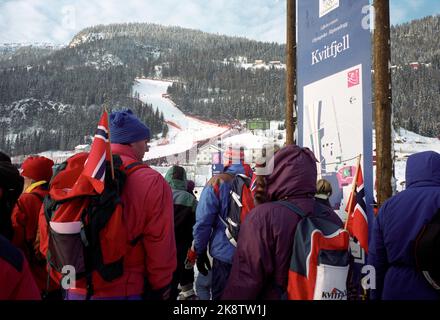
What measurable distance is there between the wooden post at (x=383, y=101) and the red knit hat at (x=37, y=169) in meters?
3.64

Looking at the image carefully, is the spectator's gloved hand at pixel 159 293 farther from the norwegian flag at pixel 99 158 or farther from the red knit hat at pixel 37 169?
the red knit hat at pixel 37 169

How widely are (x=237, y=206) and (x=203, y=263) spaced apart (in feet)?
3.14

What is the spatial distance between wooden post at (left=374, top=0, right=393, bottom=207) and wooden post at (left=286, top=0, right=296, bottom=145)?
8.74ft

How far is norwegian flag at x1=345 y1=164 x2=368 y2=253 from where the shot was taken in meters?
3.70

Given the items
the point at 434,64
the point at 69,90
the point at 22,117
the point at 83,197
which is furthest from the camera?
the point at 69,90

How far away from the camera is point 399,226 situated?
2.15 meters

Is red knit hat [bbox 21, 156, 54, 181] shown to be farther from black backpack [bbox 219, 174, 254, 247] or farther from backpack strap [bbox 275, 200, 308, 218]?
backpack strap [bbox 275, 200, 308, 218]

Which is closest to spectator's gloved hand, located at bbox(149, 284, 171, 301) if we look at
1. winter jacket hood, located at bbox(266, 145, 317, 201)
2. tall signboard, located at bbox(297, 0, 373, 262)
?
winter jacket hood, located at bbox(266, 145, 317, 201)

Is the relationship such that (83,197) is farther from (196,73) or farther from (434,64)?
(196,73)

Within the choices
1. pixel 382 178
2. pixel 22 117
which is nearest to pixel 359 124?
pixel 382 178

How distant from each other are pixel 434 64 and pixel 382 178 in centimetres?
9548

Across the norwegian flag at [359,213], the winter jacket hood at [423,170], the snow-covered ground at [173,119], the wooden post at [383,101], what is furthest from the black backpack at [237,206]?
the snow-covered ground at [173,119]

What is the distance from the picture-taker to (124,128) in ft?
7.72

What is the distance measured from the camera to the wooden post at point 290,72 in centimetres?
666
